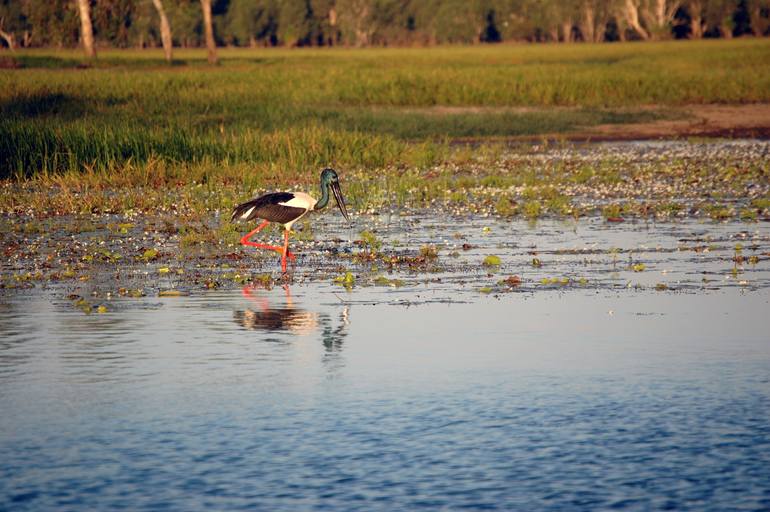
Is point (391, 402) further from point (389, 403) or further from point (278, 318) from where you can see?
point (278, 318)

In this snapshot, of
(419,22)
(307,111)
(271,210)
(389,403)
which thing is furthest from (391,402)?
(419,22)

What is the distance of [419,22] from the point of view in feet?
488

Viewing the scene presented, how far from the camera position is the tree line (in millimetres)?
127375

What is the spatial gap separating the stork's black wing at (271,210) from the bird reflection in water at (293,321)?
2.93 meters

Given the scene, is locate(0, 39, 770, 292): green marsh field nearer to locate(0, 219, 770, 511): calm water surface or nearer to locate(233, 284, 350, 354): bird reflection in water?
locate(233, 284, 350, 354): bird reflection in water

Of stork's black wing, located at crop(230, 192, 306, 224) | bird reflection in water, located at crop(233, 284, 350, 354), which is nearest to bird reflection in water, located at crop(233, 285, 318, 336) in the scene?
bird reflection in water, located at crop(233, 284, 350, 354)

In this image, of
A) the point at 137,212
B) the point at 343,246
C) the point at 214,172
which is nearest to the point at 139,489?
the point at 343,246

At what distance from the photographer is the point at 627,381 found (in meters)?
9.46

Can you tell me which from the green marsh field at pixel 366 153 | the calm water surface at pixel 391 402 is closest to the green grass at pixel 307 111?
the green marsh field at pixel 366 153

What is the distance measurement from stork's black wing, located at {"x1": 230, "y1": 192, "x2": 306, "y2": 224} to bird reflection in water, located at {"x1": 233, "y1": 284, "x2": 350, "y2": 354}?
9.61 ft

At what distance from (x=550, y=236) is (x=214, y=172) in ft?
29.9

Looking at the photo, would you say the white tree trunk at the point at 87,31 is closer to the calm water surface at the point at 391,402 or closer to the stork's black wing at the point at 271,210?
the stork's black wing at the point at 271,210

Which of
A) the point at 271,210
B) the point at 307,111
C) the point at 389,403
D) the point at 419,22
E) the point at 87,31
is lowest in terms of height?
the point at 389,403

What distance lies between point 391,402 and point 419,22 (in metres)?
142
